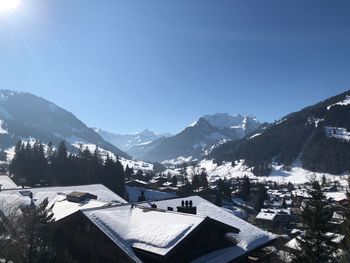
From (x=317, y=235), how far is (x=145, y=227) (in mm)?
11902

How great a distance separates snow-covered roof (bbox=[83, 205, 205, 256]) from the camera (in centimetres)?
2100

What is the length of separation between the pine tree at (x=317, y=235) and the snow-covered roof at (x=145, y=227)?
310 inches

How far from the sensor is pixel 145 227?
23.1 metres

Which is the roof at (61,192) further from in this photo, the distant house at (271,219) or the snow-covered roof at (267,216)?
the snow-covered roof at (267,216)

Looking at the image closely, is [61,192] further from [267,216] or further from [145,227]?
[267,216]

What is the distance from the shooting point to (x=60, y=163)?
103 meters

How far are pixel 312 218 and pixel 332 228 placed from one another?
168 cm

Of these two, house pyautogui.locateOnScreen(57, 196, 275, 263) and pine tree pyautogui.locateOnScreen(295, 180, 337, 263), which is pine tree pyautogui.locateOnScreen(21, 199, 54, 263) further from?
pine tree pyautogui.locateOnScreen(295, 180, 337, 263)

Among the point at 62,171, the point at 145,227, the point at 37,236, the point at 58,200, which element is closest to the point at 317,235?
the point at 145,227

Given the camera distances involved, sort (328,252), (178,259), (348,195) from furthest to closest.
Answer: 1. (348,195)
2. (328,252)
3. (178,259)

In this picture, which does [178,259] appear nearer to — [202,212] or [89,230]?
[89,230]

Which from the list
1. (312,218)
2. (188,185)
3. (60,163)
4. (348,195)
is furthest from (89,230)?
(188,185)

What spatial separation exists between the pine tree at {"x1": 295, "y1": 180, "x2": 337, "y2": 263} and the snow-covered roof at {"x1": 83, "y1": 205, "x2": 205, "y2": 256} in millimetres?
7875

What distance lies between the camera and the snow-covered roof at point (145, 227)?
21.0 meters
